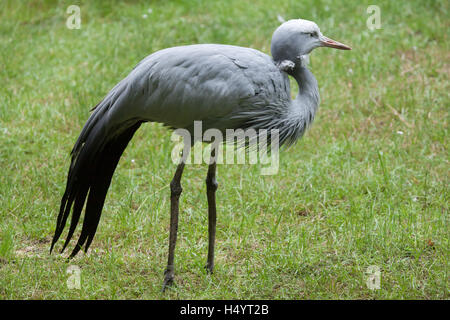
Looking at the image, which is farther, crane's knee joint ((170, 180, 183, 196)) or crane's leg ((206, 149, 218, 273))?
crane's leg ((206, 149, 218, 273))

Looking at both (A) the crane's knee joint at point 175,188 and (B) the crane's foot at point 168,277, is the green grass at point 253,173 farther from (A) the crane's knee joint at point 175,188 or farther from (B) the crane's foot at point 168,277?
(A) the crane's knee joint at point 175,188

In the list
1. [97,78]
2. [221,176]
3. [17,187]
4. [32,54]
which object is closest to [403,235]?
[221,176]

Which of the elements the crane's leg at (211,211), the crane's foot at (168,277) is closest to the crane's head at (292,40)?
the crane's leg at (211,211)

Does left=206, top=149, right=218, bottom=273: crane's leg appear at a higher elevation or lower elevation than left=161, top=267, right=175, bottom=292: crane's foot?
higher

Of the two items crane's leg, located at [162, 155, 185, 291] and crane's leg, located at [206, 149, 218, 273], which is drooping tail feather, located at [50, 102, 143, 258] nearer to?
crane's leg, located at [162, 155, 185, 291]

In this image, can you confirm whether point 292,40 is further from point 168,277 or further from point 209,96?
point 168,277

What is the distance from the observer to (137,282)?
13.6ft

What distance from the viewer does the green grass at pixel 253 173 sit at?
13.7ft

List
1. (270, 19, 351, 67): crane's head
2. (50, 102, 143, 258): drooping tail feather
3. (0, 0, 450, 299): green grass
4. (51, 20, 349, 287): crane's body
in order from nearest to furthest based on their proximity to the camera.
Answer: (51, 20, 349, 287): crane's body, (270, 19, 351, 67): crane's head, (50, 102, 143, 258): drooping tail feather, (0, 0, 450, 299): green grass

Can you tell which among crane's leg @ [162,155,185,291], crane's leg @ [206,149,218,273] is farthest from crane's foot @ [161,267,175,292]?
crane's leg @ [206,149,218,273]

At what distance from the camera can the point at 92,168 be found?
411cm

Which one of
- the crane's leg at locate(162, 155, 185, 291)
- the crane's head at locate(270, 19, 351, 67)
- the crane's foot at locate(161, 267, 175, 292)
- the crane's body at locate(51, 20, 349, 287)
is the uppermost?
the crane's head at locate(270, 19, 351, 67)

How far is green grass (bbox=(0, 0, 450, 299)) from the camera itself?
13.7ft

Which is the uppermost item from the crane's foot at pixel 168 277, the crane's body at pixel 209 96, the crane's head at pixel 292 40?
the crane's head at pixel 292 40
